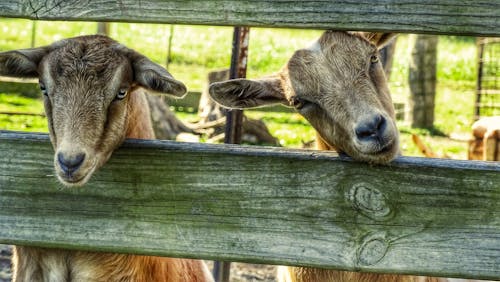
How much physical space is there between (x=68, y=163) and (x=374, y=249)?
132 centimetres

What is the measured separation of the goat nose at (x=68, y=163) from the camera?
11.3 feet

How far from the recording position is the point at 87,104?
389 centimetres

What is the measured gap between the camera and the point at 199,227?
3.39 m

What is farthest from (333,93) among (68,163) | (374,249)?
(68,163)

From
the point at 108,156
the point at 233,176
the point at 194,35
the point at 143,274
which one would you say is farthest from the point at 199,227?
the point at 194,35

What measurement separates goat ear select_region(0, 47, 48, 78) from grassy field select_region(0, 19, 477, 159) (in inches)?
258

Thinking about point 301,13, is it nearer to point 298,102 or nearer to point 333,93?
point 333,93

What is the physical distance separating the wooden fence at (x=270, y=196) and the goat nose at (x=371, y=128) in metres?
0.48

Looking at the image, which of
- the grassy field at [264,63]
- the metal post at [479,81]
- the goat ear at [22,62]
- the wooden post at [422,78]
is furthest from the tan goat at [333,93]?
the wooden post at [422,78]

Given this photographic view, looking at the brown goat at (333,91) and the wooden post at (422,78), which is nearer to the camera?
the brown goat at (333,91)

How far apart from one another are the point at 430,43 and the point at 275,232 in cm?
1223

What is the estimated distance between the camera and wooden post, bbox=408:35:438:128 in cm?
1450

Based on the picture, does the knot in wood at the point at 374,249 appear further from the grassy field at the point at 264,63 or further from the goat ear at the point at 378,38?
the grassy field at the point at 264,63

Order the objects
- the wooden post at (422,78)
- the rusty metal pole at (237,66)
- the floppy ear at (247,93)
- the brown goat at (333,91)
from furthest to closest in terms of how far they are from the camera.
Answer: the wooden post at (422,78) < the rusty metal pole at (237,66) < the floppy ear at (247,93) < the brown goat at (333,91)
